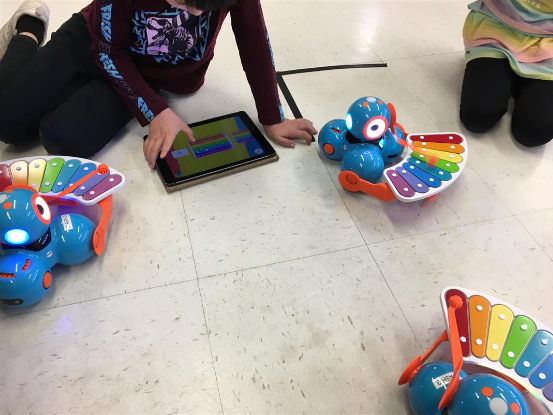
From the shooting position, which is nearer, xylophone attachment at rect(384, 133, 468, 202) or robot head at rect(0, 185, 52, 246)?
robot head at rect(0, 185, 52, 246)

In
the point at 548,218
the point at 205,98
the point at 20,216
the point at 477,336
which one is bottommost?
the point at 548,218

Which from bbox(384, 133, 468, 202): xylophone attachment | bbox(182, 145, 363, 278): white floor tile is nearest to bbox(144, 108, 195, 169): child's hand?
bbox(182, 145, 363, 278): white floor tile

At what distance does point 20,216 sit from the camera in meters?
0.65

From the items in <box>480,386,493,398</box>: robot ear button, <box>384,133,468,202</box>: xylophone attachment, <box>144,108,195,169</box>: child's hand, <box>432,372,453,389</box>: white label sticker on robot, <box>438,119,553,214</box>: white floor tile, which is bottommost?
<box>438,119,553,214</box>: white floor tile

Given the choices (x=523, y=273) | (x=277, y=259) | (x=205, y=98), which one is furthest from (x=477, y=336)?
(x=205, y=98)

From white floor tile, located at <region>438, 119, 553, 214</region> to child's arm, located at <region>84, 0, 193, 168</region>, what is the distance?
0.66 metres

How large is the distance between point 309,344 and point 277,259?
0.17 m

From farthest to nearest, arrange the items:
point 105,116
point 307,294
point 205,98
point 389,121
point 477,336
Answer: point 205,98
point 105,116
point 389,121
point 307,294
point 477,336

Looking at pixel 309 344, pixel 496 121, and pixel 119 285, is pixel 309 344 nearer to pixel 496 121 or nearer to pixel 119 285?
pixel 119 285

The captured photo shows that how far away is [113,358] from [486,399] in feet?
1.71

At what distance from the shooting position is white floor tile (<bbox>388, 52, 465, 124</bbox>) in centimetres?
112

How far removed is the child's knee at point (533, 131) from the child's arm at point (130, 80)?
30.6 inches

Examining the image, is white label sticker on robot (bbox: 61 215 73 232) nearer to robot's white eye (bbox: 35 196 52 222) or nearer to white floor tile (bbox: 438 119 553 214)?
robot's white eye (bbox: 35 196 52 222)

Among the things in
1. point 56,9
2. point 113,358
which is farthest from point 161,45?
point 56,9
